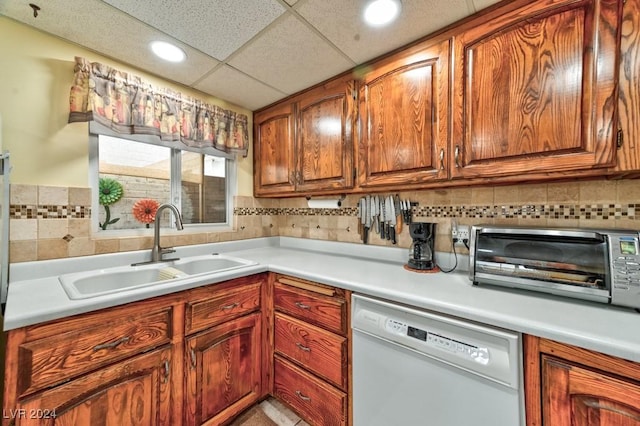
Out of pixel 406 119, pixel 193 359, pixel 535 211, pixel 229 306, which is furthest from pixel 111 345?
pixel 535 211

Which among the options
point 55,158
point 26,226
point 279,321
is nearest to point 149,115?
point 55,158

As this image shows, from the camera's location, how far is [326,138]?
171 centimetres

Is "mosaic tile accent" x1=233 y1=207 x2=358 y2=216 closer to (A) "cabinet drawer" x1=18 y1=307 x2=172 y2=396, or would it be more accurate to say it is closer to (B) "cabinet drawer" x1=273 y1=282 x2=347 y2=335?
(B) "cabinet drawer" x1=273 y1=282 x2=347 y2=335

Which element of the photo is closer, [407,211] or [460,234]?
[460,234]

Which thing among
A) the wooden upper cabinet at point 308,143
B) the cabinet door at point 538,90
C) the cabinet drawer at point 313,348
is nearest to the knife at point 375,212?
the wooden upper cabinet at point 308,143

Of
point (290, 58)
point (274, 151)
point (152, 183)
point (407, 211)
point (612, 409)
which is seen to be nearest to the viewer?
point (612, 409)

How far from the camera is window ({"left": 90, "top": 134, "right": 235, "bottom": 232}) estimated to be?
1.53 metres

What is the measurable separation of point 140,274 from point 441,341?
165 centimetres

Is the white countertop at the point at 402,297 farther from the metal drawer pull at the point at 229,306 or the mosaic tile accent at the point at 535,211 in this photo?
the mosaic tile accent at the point at 535,211

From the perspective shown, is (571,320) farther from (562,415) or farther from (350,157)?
(350,157)

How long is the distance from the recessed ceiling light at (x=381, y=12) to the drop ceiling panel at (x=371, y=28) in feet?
0.09

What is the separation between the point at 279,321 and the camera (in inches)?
58.7

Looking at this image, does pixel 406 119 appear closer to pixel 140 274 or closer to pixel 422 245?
pixel 422 245

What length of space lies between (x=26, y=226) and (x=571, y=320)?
2.34 m
